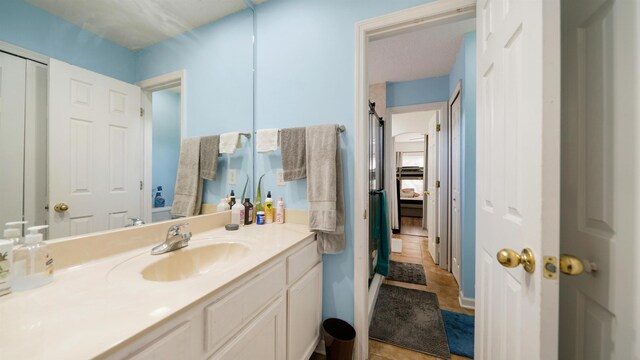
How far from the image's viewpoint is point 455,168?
8.22 ft

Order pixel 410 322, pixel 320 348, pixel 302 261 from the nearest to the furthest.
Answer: pixel 302 261 < pixel 320 348 < pixel 410 322

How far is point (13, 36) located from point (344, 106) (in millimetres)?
1380

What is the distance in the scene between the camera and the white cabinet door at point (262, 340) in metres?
0.76

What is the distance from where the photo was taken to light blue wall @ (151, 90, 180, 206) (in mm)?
1146

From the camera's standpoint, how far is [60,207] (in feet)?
2.71

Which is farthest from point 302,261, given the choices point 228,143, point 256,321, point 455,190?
point 455,190

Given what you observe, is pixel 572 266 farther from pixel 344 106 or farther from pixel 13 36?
pixel 13 36

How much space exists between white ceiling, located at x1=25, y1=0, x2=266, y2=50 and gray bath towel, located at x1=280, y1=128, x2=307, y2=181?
860 millimetres

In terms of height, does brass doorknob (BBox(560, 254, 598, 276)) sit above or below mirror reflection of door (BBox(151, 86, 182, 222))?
below

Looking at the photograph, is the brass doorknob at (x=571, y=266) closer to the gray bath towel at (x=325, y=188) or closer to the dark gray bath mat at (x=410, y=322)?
the gray bath towel at (x=325, y=188)

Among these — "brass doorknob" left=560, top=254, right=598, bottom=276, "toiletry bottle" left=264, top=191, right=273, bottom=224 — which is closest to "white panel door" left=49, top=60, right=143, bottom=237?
"toiletry bottle" left=264, top=191, right=273, bottom=224

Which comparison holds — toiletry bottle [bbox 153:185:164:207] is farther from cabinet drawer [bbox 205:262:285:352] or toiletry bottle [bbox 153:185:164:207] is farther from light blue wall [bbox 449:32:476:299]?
light blue wall [bbox 449:32:476:299]

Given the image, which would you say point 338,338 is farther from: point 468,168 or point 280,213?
point 468,168

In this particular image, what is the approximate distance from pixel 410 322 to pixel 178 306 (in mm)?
1871
